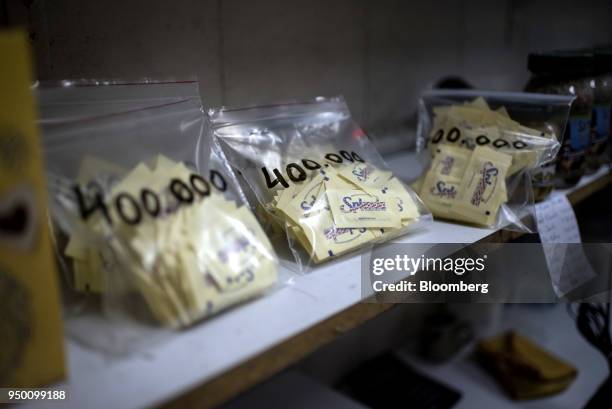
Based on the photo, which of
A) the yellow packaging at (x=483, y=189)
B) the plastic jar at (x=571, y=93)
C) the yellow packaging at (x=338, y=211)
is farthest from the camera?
the plastic jar at (x=571, y=93)

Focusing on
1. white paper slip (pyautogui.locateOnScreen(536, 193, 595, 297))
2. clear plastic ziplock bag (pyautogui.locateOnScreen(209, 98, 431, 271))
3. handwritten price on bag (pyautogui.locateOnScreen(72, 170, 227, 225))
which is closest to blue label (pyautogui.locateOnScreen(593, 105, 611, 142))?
white paper slip (pyautogui.locateOnScreen(536, 193, 595, 297))

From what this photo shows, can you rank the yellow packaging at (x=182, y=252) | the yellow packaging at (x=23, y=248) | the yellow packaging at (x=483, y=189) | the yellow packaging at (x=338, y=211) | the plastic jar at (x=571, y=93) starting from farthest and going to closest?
1. the plastic jar at (x=571, y=93)
2. the yellow packaging at (x=483, y=189)
3. the yellow packaging at (x=338, y=211)
4. the yellow packaging at (x=182, y=252)
5. the yellow packaging at (x=23, y=248)

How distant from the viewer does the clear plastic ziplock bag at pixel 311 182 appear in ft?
2.16

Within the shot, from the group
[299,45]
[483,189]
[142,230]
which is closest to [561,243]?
[483,189]

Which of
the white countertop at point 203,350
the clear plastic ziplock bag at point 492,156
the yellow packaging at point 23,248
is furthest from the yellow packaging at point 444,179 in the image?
the yellow packaging at point 23,248

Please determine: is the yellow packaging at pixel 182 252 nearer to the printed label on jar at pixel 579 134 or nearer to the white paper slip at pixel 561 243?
the white paper slip at pixel 561 243

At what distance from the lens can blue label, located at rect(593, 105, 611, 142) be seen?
38.6 inches

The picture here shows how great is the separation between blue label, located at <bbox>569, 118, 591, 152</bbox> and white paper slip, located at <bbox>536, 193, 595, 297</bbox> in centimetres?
10

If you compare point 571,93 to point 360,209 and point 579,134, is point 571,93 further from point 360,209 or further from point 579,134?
point 360,209

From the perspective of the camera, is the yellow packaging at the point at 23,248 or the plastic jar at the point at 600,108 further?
the plastic jar at the point at 600,108

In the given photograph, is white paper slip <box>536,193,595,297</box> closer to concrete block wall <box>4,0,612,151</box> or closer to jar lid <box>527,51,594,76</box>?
jar lid <box>527,51,594,76</box>

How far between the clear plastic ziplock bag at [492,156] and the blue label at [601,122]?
7.8 inches

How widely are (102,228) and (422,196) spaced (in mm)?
495

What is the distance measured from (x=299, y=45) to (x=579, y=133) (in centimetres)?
55
